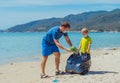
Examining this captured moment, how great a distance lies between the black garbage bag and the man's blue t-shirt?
2.88ft

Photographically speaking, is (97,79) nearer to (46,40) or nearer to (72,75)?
(72,75)

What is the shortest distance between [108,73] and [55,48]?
1.78m

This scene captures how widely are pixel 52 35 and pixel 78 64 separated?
1194mm

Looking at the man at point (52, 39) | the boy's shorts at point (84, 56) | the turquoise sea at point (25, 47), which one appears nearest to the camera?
the man at point (52, 39)

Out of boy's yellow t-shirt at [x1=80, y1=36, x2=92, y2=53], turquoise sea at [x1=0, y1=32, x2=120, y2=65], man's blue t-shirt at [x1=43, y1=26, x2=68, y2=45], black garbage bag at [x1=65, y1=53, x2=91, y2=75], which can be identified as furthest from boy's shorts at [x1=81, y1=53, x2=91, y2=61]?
turquoise sea at [x1=0, y1=32, x2=120, y2=65]

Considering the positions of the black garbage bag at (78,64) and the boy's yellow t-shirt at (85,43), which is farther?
the boy's yellow t-shirt at (85,43)

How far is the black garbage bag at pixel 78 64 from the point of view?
442 inches

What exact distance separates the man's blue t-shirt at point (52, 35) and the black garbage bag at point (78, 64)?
2.88ft

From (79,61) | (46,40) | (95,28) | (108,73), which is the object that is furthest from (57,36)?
(95,28)

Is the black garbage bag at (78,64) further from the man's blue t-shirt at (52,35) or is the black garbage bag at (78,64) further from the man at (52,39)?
the man's blue t-shirt at (52,35)

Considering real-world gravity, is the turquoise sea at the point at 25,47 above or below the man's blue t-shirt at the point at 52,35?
below

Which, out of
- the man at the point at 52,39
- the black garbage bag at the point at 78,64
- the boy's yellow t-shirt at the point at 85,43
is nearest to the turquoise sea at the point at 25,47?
the boy's yellow t-shirt at the point at 85,43

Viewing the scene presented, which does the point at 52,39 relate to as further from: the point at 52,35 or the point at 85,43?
the point at 85,43

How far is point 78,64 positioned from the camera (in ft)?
36.9
